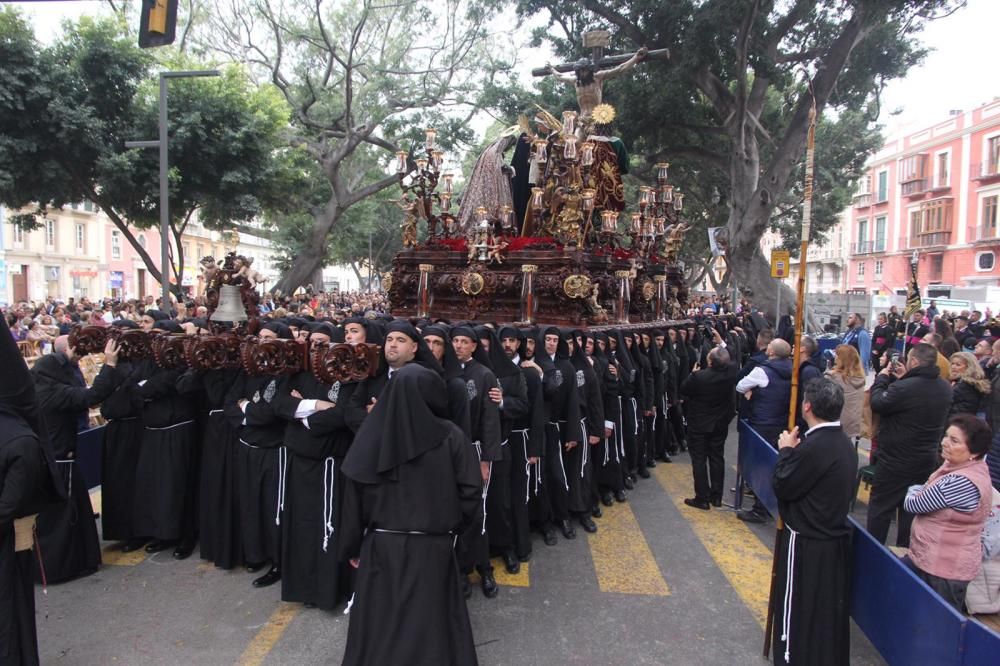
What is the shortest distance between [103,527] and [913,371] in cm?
751

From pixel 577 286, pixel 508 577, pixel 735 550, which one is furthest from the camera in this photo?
pixel 577 286

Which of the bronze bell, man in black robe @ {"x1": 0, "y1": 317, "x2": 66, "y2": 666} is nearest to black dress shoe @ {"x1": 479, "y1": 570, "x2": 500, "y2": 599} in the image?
man in black robe @ {"x1": 0, "y1": 317, "x2": 66, "y2": 666}

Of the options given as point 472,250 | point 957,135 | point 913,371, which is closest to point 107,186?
point 472,250

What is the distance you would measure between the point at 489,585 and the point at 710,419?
340cm

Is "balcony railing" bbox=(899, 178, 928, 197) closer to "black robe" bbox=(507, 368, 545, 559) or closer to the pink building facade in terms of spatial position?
the pink building facade

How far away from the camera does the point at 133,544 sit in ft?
19.6

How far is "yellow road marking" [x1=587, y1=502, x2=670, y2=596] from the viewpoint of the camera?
5.37 meters

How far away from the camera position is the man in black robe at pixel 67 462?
518cm

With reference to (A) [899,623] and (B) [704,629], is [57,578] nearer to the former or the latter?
(B) [704,629]

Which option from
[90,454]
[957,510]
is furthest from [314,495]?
[957,510]

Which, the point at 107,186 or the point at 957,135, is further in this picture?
the point at 957,135

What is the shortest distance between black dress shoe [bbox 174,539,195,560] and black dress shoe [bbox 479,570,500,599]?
273 centimetres

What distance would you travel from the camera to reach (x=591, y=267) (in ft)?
32.2

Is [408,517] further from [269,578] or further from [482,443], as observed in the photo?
[269,578]
